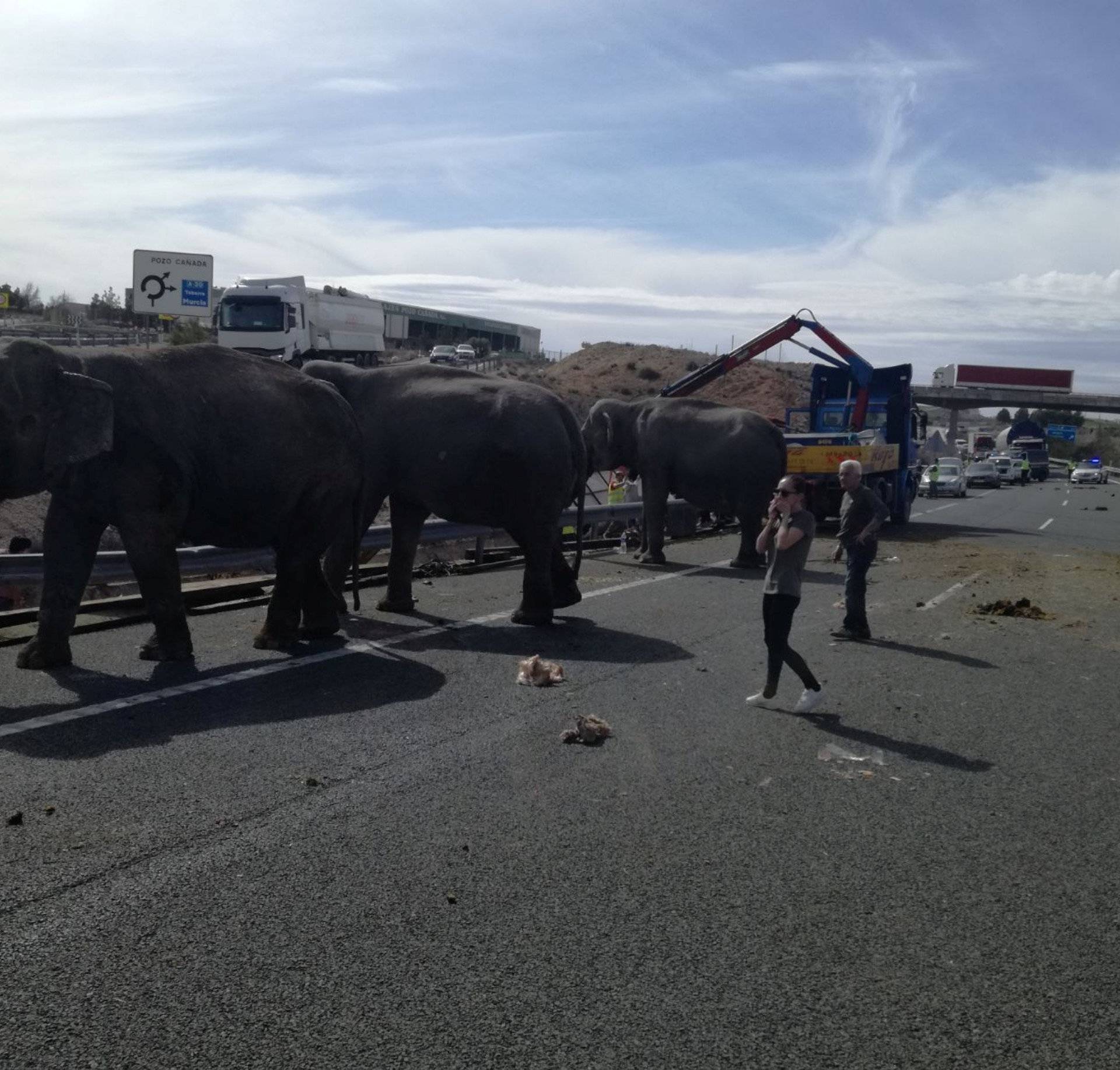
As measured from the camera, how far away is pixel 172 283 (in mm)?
40781

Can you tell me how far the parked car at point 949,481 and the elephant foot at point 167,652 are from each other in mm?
41505

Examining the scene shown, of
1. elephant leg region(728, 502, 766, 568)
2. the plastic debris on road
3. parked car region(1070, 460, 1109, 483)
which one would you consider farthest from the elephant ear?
parked car region(1070, 460, 1109, 483)

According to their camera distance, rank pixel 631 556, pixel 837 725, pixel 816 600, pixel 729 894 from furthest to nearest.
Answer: pixel 631 556
pixel 816 600
pixel 837 725
pixel 729 894

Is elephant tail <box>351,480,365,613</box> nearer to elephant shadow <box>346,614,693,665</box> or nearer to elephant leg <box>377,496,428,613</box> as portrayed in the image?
elephant shadow <box>346,614,693,665</box>

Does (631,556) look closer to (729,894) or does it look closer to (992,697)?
(992,697)

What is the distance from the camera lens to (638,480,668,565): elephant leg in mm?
16766

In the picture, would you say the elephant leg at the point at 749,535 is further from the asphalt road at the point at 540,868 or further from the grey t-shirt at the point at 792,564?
the grey t-shirt at the point at 792,564

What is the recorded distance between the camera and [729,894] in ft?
15.6

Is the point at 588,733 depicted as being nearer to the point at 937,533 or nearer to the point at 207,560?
the point at 207,560

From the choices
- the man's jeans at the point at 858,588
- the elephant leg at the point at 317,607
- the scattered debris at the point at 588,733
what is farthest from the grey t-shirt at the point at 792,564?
the elephant leg at the point at 317,607

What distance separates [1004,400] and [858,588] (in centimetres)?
8820

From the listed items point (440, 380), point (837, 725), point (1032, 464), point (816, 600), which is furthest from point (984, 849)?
point (1032, 464)

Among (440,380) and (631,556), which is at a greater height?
(440,380)

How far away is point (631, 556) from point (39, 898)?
45.4ft
